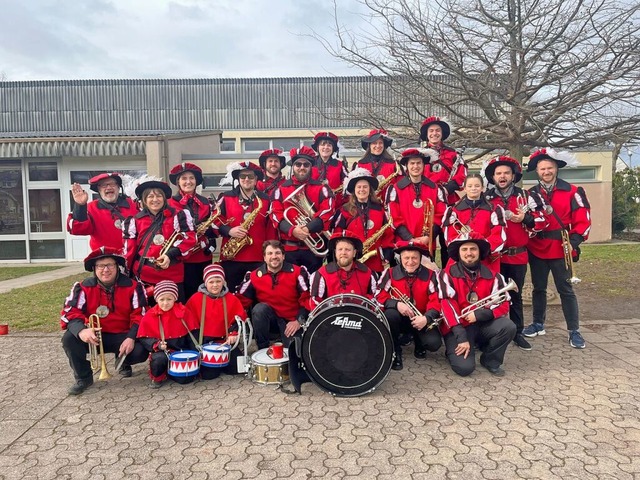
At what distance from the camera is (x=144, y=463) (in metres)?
3.52

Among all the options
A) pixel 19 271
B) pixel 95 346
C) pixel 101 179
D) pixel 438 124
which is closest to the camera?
pixel 95 346

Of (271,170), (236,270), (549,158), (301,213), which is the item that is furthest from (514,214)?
(236,270)

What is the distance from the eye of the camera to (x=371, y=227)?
19.2ft

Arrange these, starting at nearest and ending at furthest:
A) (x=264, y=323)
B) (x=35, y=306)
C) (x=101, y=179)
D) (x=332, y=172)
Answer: (x=264, y=323) → (x=101, y=179) → (x=332, y=172) → (x=35, y=306)

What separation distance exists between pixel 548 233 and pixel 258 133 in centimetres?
1939

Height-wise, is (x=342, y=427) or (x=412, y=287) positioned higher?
(x=412, y=287)

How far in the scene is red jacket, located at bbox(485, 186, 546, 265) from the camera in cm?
580

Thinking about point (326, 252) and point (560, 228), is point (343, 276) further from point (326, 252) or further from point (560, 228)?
point (560, 228)

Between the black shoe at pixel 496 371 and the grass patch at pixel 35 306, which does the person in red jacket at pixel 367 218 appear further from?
the grass patch at pixel 35 306

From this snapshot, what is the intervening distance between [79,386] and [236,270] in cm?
211

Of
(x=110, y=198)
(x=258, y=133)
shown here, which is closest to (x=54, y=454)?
(x=110, y=198)

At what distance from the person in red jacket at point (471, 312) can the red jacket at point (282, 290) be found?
1.43 meters

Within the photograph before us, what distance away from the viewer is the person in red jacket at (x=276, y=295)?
5527mm

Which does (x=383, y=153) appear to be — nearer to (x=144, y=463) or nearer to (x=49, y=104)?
(x=144, y=463)
